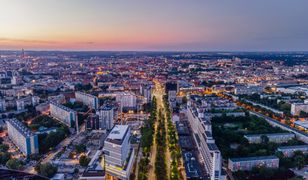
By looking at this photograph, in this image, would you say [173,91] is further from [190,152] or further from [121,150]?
[121,150]

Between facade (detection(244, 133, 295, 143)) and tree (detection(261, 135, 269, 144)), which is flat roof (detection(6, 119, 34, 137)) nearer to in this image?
facade (detection(244, 133, 295, 143))

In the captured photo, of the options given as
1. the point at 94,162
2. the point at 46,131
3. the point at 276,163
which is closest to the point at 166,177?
the point at 94,162

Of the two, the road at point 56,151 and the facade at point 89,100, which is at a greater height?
the facade at point 89,100

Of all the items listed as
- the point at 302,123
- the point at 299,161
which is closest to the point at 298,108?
the point at 302,123

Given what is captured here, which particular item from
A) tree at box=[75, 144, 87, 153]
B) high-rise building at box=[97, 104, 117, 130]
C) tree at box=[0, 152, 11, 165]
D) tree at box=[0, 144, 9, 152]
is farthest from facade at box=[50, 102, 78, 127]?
tree at box=[0, 152, 11, 165]

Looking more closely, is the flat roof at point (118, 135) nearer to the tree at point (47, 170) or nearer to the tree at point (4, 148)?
the tree at point (47, 170)

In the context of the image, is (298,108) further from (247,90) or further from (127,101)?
(127,101)

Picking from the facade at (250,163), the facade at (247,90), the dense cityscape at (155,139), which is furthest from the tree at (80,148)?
the facade at (247,90)
